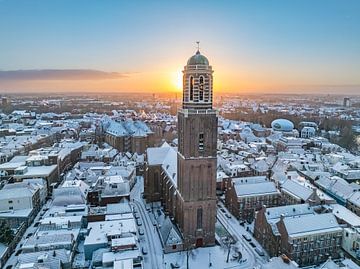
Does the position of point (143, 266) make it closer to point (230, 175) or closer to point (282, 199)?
point (282, 199)

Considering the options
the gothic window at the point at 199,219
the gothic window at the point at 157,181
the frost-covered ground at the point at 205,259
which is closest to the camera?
the frost-covered ground at the point at 205,259

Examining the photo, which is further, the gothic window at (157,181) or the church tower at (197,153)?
the gothic window at (157,181)

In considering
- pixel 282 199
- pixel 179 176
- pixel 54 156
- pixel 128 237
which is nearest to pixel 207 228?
pixel 179 176

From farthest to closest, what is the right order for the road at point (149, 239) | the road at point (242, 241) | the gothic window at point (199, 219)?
1. the gothic window at point (199, 219)
2. the road at point (242, 241)
3. the road at point (149, 239)

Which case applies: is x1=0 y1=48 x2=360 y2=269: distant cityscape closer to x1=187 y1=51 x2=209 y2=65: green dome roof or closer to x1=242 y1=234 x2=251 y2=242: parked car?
x1=187 y1=51 x2=209 y2=65: green dome roof

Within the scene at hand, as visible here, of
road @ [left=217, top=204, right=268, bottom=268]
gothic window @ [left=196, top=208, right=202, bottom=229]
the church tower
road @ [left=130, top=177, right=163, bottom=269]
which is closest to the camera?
the church tower

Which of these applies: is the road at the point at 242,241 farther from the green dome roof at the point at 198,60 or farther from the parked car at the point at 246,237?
the green dome roof at the point at 198,60

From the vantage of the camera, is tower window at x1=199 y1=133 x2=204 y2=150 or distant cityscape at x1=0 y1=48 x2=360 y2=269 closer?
distant cityscape at x1=0 y1=48 x2=360 y2=269

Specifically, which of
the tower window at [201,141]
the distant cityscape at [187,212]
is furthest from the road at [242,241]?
the tower window at [201,141]

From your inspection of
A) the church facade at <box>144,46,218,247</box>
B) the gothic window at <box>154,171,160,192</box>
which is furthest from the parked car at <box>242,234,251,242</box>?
the gothic window at <box>154,171,160,192</box>
